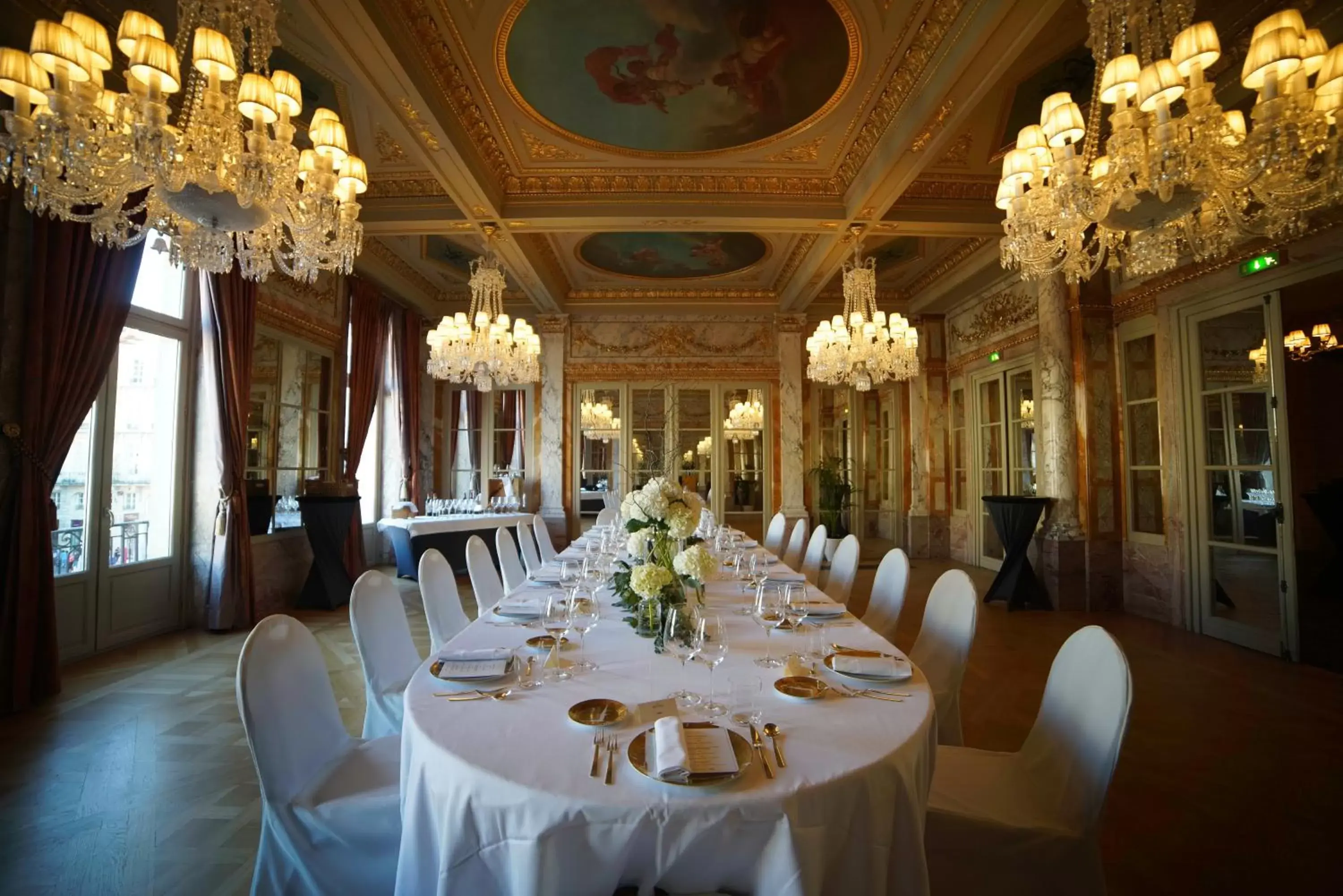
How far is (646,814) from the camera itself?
1113 millimetres

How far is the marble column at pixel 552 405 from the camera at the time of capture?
860 centimetres

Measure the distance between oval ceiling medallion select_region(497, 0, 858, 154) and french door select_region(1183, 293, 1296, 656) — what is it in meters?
3.63

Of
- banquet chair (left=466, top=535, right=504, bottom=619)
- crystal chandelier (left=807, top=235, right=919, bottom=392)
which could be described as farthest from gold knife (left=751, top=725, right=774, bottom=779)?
crystal chandelier (left=807, top=235, right=919, bottom=392)

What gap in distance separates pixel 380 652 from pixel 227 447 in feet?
12.5

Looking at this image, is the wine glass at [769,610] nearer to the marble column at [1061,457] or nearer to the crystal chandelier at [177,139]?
the crystal chandelier at [177,139]

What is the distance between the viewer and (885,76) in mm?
3924

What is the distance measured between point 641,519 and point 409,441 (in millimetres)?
6792

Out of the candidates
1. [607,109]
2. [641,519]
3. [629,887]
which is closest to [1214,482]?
[641,519]

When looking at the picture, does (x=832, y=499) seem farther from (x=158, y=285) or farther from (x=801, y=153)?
(x=158, y=285)

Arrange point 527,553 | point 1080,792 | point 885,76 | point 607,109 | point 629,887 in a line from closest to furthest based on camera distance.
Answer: point 629,887 → point 1080,792 → point 885,76 → point 607,109 → point 527,553

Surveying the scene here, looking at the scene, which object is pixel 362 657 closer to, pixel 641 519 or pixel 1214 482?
pixel 641 519

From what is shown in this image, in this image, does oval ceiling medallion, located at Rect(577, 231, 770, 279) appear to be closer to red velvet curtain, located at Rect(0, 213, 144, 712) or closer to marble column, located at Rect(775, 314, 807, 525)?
marble column, located at Rect(775, 314, 807, 525)

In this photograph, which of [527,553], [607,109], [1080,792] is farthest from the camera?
[527,553]

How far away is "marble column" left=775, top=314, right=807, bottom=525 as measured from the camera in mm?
8617
